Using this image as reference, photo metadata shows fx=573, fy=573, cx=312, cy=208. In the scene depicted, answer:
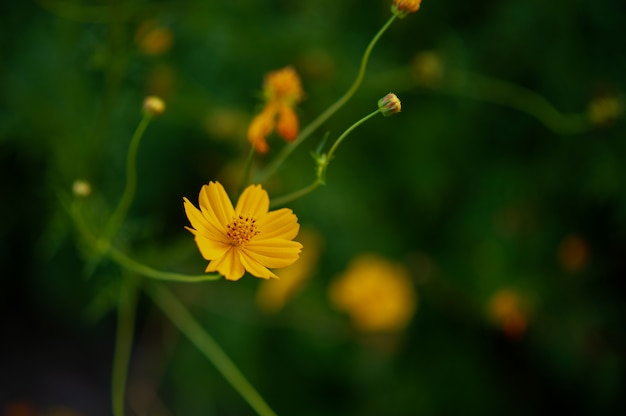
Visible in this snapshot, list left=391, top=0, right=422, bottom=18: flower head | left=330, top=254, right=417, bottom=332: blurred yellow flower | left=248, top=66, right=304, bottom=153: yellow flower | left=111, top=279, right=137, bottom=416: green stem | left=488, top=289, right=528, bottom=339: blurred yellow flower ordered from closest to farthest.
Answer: left=391, top=0, right=422, bottom=18: flower head
left=248, top=66, right=304, bottom=153: yellow flower
left=111, top=279, right=137, bottom=416: green stem
left=488, top=289, right=528, bottom=339: blurred yellow flower
left=330, top=254, right=417, bottom=332: blurred yellow flower

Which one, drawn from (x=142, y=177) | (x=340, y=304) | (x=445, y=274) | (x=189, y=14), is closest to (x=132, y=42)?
(x=189, y=14)

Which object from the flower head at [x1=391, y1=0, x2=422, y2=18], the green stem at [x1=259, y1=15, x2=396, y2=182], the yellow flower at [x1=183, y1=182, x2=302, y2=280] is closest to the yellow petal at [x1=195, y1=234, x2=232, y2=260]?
the yellow flower at [x1=183, y1=182, x2=302, y2=280]

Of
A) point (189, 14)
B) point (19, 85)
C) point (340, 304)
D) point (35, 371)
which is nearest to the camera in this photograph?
point (19, 85)

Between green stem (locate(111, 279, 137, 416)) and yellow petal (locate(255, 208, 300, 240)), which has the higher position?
green stem (locate(111, 279, 137, 416))

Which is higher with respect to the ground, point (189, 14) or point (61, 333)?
point (189, 14)

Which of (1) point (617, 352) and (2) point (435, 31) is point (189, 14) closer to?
(2) point (435, 31)

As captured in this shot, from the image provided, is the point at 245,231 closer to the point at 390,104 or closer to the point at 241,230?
the point at 241,230

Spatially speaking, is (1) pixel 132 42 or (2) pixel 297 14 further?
(2) pixel 297 14

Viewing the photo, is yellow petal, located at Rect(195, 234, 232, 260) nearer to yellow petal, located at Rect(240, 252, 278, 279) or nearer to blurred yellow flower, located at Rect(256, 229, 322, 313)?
yellow petal, located at Rect(240, 252, 278, 279)

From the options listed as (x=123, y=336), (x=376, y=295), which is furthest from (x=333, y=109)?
(x=123, y=336)
